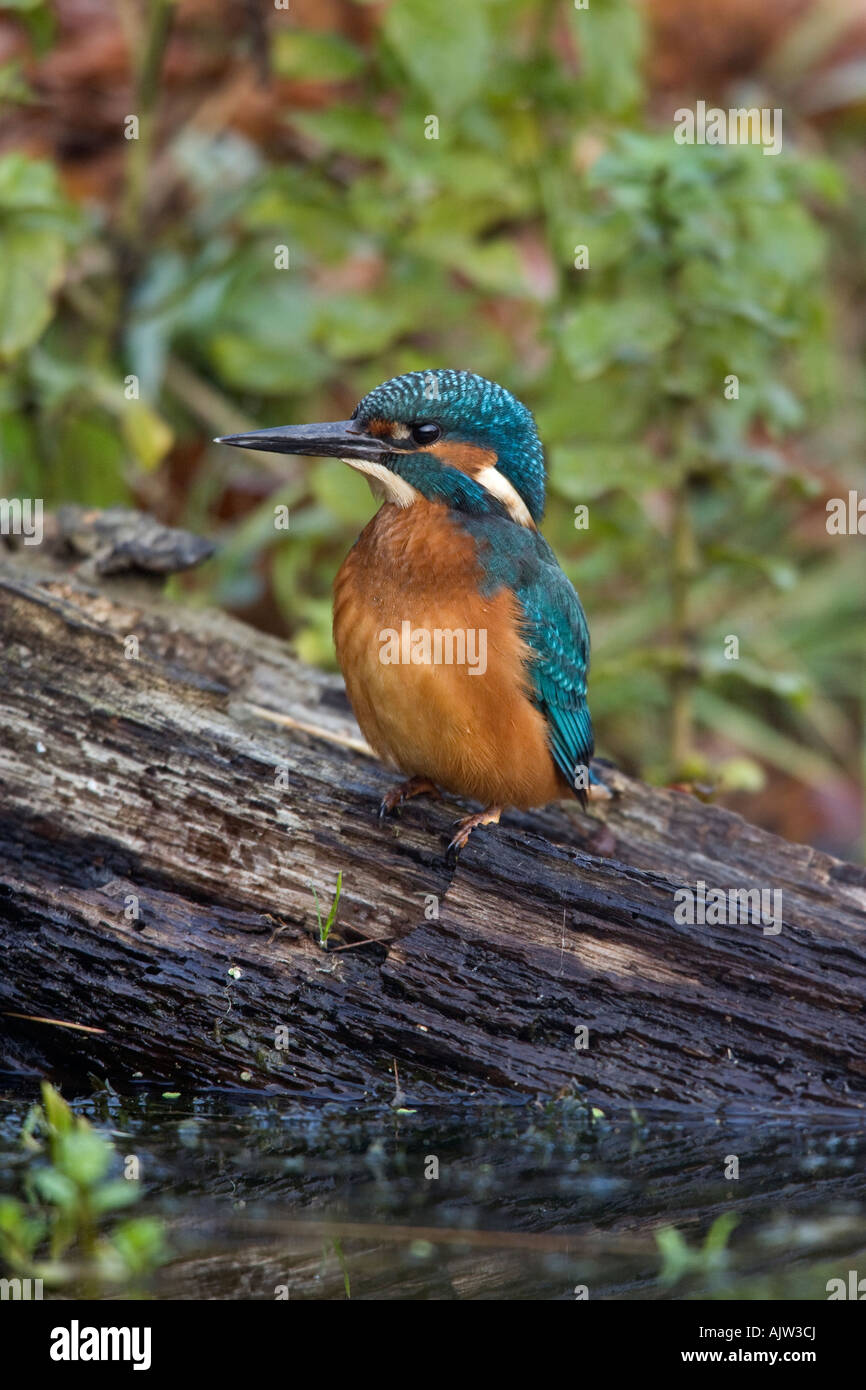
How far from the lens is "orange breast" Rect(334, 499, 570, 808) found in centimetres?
370

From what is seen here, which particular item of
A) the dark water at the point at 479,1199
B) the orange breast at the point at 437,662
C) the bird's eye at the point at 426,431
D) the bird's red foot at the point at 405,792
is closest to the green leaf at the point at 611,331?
the bird's eye at the point at 426,431

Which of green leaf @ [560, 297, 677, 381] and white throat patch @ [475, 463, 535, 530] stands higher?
green leaf @ [560, 297, 677, 381]

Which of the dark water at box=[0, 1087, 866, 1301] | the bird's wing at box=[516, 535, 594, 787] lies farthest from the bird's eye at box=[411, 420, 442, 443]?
the dark water at box=[0, 1087, 866, 1301]

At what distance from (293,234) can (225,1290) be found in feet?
14.4

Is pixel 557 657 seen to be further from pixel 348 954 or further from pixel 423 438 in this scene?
pixel 348 954

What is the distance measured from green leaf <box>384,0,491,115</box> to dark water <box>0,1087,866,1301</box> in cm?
356

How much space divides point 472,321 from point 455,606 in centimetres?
266

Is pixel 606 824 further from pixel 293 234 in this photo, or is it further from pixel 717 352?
pixel 293 234

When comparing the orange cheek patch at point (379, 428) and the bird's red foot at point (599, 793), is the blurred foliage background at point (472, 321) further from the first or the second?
the orange cheek patch at point (379, 428)

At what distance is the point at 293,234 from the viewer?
19.5ft

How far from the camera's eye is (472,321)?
20.0ft

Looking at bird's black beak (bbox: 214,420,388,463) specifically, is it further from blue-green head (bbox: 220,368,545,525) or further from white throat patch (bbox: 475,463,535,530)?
white throat patch (bbox: 475,463,535,530)

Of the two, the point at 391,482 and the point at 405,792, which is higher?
the point at 391,482

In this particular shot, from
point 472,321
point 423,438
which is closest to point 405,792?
point 423,438
